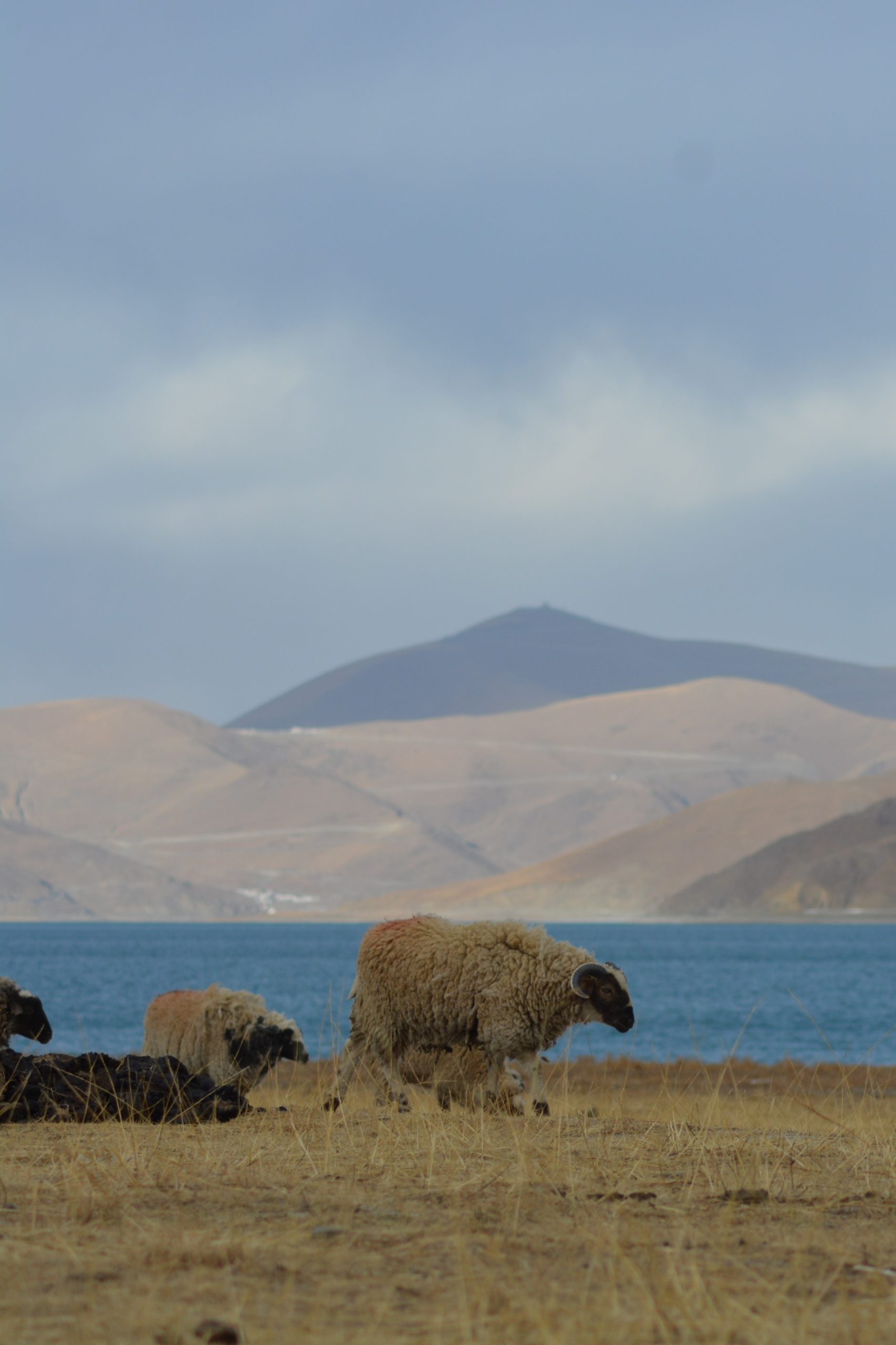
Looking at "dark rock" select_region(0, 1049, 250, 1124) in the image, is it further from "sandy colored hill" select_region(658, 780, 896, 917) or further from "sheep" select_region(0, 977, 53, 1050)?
"sandy colored hill" select_region(658, 780, 896, 917)

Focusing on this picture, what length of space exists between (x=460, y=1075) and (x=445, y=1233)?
6.04 metres

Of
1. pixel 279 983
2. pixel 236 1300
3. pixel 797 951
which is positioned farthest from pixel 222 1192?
pixel 797 951

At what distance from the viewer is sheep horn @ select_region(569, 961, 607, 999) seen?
1179 cm

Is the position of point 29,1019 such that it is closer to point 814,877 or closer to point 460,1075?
point 460,1075

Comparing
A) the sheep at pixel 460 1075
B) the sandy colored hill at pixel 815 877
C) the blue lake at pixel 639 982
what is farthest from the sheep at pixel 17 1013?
the sandy colored hill at pixel 815 877

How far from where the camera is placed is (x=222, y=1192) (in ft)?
26.5

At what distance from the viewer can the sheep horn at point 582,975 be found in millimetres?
11789

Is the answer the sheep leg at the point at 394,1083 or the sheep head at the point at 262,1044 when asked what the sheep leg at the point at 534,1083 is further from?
the sheep head at the point at 262,1044

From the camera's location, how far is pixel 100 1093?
11852 millimetres

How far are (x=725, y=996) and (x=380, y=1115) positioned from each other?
60805 millimetres

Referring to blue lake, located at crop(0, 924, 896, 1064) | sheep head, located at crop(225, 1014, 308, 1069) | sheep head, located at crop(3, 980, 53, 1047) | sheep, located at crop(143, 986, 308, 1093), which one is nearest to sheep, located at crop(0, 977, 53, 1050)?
sheep head, located at crop(3, 980, 53, 1047)

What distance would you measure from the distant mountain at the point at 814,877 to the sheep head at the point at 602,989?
521 feet

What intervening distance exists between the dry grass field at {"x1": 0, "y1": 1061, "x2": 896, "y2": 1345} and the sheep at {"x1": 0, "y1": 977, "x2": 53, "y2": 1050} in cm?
156

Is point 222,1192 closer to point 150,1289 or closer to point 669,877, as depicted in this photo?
point 150,1289
